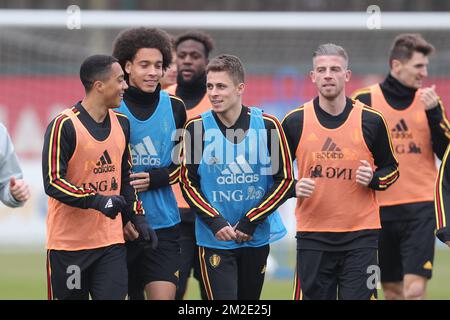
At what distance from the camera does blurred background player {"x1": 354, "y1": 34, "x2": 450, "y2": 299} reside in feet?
28.1

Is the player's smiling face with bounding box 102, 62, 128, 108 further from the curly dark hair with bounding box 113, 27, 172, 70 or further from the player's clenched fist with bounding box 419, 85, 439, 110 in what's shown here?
the player's clenched fist with bounding box 419, 85, 439, 110

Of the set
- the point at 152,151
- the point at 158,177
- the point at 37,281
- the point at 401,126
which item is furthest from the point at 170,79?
the point at 37,281

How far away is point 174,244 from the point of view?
7.38 metres

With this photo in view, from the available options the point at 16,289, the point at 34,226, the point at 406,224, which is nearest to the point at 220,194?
the point at 406,224

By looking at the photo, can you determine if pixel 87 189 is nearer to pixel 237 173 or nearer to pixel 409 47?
pixel 237 173

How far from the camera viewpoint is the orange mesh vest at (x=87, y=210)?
6531mm

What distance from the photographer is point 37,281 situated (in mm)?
11672

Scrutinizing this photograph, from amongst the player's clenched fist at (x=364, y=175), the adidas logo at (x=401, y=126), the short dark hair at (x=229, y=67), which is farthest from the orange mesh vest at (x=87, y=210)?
the adidas logo at (x=401, y=126)

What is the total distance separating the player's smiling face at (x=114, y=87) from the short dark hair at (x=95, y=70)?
33mm

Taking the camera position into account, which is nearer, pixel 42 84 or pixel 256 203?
pixel 256 203
